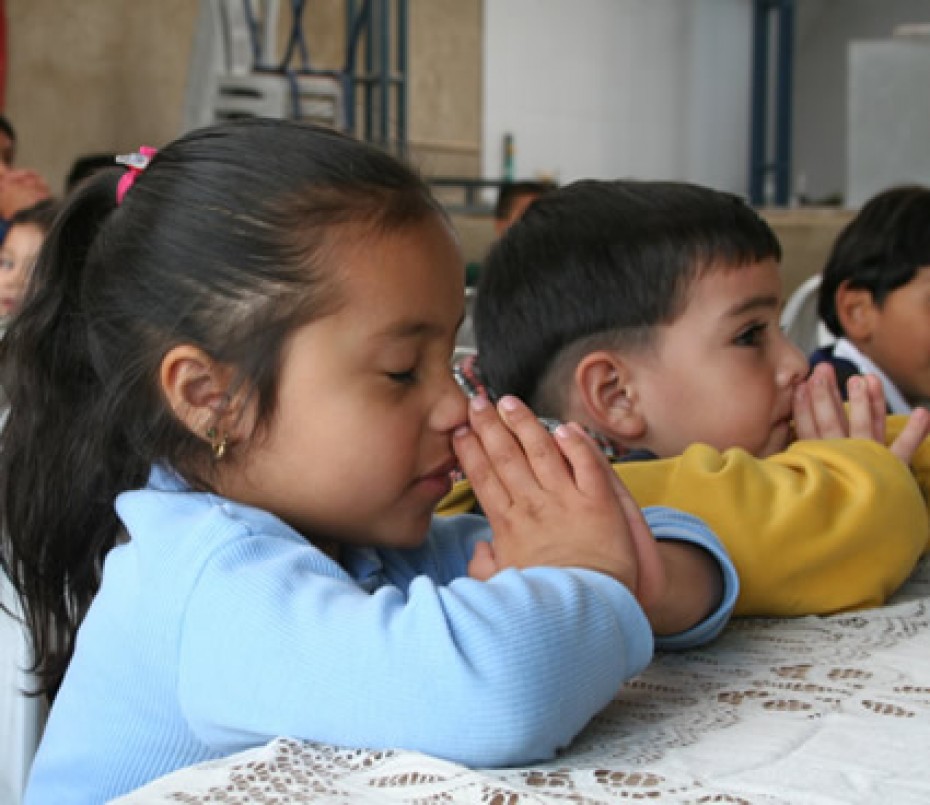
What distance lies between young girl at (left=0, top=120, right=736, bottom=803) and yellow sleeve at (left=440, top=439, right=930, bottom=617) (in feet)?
0.24

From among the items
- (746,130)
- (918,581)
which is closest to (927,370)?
(918,581)

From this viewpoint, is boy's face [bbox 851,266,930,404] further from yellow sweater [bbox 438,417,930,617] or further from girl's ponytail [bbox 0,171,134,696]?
girl's ponytail [bbox 0,171,134,696]

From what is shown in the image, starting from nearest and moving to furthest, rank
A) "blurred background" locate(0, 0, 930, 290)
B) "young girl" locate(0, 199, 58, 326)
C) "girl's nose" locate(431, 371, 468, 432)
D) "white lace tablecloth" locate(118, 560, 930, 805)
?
"white lace tablecloth" locate(118, 560, 930, 805)
"girl's nose" locate(431, 371, 468, 432)
"young girl" locate(0, 199, 58, 326)
"blurred background" locate(0, 0, 930, 290)

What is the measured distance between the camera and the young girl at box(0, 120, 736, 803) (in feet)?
2.07

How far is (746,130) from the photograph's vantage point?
12.0 metres

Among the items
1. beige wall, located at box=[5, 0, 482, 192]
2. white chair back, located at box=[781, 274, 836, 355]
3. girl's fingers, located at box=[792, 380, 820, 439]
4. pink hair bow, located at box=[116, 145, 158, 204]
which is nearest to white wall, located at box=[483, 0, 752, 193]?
beige wall, located at box=[5, 0, 482, 192]

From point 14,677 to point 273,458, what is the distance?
1.06 ft

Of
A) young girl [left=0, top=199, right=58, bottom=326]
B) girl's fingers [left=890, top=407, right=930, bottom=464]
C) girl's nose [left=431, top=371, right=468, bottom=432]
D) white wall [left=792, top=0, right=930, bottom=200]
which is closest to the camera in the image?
girl's nose [left=431, top=371, right=468, bottom=432]

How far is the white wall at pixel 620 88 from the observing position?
9656mm

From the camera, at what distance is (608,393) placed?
4.29 ft

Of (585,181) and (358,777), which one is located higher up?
Answer: (585,181)

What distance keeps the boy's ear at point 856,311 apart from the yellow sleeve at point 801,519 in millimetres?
1245

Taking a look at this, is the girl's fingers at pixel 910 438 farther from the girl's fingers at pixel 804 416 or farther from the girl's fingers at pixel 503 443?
the girl's fingers at pixel 503 443

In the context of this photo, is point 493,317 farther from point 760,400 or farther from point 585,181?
point 760,400
